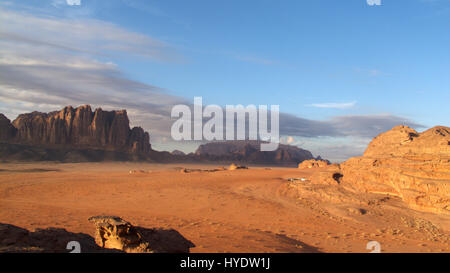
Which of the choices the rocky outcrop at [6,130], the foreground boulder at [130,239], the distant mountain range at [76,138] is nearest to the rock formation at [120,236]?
the foreground boulder at [130,239]

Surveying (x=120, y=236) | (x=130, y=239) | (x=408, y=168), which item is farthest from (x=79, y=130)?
(x=130, y=239)

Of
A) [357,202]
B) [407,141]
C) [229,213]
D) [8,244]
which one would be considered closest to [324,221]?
[357,202]

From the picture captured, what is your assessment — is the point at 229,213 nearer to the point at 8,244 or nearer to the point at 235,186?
the point at 235,186

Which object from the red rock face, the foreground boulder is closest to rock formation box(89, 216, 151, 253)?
the foreground boulder

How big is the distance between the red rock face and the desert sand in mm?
59380

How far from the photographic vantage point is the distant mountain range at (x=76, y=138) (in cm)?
6629

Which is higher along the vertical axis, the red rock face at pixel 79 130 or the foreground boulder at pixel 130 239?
the red rock face at pixel 79 130

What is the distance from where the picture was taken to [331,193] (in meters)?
16.7

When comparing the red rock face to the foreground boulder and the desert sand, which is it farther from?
the foreground boulder

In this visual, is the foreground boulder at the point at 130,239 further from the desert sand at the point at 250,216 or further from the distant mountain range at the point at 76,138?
the distant mountain range at the point at 76,138

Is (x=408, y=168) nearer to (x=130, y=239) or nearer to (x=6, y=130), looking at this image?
(x=130, y=239)

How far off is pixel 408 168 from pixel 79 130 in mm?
82028

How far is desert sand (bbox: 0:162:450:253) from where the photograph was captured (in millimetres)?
9094
